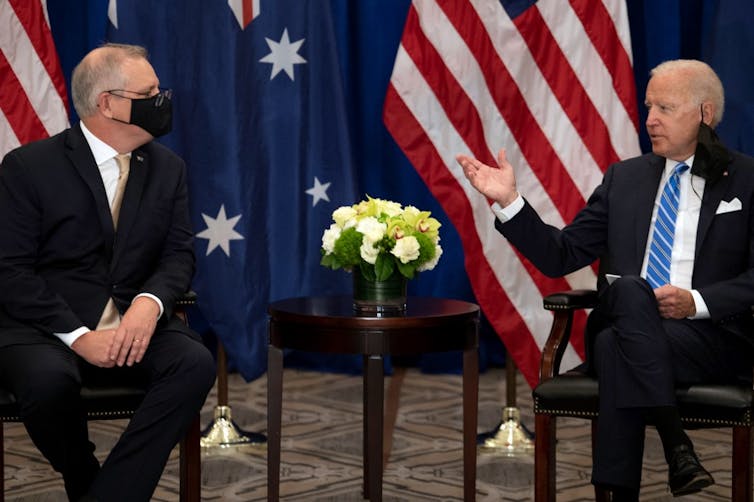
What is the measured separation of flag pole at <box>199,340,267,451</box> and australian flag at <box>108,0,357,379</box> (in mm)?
329

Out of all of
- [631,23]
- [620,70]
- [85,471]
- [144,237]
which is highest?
[631,23]

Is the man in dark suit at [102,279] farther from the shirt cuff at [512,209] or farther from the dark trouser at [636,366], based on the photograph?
the dark trouser at [636,366]

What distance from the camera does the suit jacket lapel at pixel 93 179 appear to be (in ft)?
11.3

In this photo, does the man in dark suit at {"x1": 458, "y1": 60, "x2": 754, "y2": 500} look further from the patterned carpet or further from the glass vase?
the patterned carpet

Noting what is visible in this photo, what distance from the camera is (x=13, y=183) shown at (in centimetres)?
340

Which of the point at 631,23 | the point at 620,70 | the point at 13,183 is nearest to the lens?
the point at 13,183

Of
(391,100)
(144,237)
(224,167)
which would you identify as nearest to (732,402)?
(144,237)

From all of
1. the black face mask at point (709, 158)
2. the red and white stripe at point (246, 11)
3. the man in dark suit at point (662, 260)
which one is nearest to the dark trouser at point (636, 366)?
the man in dark suit at point (662, 260)

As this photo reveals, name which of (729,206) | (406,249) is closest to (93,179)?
(406,249)

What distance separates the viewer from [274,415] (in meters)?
3.59

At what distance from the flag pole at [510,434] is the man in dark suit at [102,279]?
1.56 m

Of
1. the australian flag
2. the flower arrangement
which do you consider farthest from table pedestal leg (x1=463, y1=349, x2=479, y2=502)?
the australian flag

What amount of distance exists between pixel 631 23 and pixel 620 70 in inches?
47.6

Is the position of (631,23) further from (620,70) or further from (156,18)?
(156,18)
